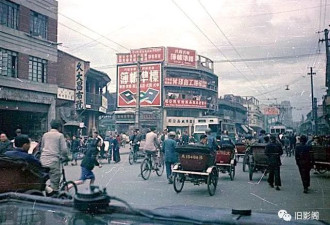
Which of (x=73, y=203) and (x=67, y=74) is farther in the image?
(x=67, y=74)

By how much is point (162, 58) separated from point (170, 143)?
2.62 meters

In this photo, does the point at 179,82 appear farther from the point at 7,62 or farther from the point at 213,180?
the point at 7,62

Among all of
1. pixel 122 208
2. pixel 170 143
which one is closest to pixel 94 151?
pixel 170 143

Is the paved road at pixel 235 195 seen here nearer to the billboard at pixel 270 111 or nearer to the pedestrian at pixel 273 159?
the pedestrian at pixel 273 159

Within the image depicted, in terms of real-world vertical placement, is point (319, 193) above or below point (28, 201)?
below

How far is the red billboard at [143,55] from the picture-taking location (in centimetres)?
472

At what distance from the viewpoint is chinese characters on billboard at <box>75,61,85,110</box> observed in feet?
26.4

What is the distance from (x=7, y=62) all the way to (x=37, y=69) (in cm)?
160

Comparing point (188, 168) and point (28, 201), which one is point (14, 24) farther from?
point (28, 201)

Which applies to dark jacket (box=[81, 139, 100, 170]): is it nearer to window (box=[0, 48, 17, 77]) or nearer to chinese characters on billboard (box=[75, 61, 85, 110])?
chinese characters on billboard (box=[75, 61, 85, 110])

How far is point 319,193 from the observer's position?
5.46 m

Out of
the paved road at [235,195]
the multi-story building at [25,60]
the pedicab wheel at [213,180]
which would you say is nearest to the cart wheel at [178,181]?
the paved road at [235,195]

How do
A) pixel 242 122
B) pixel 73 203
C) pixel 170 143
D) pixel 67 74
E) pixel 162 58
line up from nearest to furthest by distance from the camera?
1. pixel 73 203
2. pixel 162 58
3. pixel 170 143
4. pixel 67 74
5. pixel 242 122

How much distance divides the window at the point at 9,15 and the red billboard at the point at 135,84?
14.4ft
